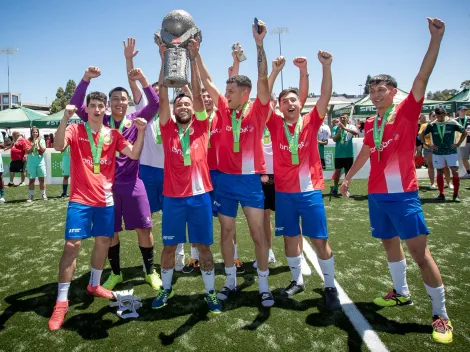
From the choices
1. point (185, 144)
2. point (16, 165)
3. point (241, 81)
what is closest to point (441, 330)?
point (185, 144)

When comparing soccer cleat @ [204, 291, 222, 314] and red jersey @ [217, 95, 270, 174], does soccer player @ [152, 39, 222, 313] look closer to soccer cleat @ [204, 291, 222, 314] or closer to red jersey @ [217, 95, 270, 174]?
soccer cleat @ [204, 291, 222, 314]

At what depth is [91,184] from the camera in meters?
3.54

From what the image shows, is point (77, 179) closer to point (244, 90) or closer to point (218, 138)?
point (218, 138)

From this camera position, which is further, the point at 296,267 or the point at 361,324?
the point at 296,267

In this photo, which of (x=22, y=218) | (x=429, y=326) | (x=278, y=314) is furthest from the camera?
(x=22, y=218)

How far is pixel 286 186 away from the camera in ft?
11.9

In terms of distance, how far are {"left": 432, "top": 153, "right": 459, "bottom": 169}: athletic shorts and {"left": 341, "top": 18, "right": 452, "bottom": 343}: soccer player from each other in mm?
6928

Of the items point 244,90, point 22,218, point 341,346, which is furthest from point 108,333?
point 22,218

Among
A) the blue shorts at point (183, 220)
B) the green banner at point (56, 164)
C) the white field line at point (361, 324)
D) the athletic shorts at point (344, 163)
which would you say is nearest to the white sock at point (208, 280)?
the blue shorts at point (183, 220)

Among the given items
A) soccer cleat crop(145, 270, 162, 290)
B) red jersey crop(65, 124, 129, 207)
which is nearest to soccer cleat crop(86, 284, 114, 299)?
soccer cleat crop(145, 270, 162, 290)

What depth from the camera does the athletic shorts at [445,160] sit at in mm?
8844

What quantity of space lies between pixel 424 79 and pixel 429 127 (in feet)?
24.0

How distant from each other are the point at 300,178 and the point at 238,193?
28.8 inches

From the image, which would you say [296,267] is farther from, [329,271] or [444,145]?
[444,145]
